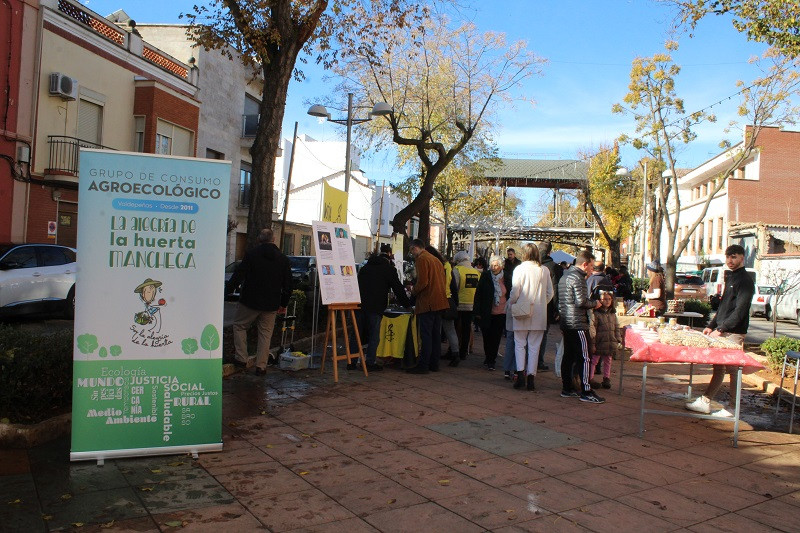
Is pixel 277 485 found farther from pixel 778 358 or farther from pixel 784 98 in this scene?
pixel 784 98

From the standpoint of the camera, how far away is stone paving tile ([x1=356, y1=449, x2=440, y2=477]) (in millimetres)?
5172

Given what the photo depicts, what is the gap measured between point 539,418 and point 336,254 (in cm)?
365

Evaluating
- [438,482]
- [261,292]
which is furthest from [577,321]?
[261,292]

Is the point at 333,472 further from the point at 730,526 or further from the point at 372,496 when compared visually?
the point at 730,526

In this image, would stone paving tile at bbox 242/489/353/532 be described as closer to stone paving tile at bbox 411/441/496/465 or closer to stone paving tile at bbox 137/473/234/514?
stone paving tile at bbox 137/473/234/514

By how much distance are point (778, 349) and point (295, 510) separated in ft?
30.5

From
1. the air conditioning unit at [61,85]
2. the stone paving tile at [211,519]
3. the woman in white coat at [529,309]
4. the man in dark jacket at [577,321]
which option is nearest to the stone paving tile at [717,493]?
the man in dark jacket at [577,321]

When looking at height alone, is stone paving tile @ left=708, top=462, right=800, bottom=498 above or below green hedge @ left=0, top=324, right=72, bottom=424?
below

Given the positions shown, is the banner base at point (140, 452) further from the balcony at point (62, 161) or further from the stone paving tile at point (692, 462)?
the balcony at point (62, 161)

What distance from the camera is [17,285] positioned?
497 inches

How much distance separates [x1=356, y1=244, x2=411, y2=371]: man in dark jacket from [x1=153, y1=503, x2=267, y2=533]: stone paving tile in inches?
215

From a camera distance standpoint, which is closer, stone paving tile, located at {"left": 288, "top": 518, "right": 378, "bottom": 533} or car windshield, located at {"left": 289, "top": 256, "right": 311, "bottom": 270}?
stone paving tile, located at {"left": 288, "top": 518, "right": 378, "bottom": 533}

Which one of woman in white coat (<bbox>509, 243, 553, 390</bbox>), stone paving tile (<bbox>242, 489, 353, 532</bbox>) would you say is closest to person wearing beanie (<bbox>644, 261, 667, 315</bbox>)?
woman in white coat (<bbox>509, 243, 553, 390</bbox>)

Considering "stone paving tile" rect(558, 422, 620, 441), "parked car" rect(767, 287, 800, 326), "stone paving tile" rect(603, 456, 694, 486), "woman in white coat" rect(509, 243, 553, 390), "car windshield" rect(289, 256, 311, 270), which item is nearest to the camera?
"stone paving tile" rect(603, 456, 694, 486)
